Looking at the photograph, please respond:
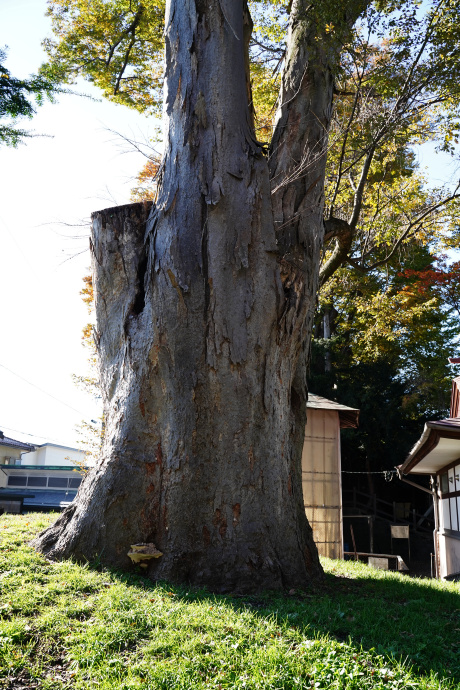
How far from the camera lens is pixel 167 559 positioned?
509cm

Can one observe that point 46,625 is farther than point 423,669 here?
Yes

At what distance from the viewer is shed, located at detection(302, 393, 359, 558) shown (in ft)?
40.8

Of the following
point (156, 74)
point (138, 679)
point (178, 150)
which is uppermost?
point (156, 74)

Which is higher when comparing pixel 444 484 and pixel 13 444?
pixel 13 444

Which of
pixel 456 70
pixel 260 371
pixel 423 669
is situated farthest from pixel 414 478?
pixel 423 669

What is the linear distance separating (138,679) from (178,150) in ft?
17.0

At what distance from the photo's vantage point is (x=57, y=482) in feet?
85.3

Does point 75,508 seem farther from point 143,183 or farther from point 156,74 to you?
point 156,74

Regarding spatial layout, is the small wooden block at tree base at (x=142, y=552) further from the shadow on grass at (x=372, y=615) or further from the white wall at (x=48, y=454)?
the white wall at (x=48, y=454)

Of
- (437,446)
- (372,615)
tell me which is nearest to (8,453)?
(437,446)

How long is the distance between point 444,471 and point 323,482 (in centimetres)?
356

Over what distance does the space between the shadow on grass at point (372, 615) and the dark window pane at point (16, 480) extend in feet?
75.5

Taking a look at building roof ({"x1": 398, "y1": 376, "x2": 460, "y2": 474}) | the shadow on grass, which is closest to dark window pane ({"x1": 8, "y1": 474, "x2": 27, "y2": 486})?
building roof ({"x1": 398, "y1": 376, "x2": 460, "y2": 474})

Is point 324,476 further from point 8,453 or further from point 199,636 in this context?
point 8,453
